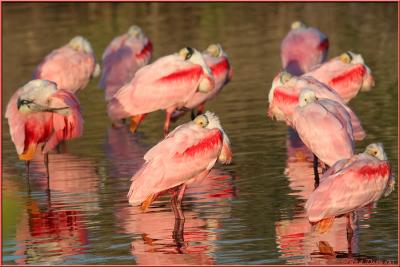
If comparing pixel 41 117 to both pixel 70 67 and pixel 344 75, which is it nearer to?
pixel 70 67

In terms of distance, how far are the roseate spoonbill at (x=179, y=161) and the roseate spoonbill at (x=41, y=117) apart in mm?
2360

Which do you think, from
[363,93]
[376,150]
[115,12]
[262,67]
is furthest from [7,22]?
[376,150]

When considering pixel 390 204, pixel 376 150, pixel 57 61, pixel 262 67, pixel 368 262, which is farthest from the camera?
pixel 262 67

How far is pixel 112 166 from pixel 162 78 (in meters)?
1.49

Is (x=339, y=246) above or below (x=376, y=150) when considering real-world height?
below

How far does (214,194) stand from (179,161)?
167cm

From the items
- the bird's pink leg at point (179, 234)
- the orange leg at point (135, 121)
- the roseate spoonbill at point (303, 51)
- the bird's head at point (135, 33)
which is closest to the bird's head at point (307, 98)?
the bird's pink leg at point (179, 234)

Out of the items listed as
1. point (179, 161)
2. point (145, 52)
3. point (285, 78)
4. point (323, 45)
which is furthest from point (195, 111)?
point (179, 161)

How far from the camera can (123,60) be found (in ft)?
69.3

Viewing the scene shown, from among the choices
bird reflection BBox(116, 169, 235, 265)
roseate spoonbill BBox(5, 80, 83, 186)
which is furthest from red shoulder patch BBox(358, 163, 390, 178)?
roseate spoonbill BBox(5, 80, 83, 186)

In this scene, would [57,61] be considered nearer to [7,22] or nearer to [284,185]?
[284,185]

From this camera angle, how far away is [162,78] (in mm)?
17750

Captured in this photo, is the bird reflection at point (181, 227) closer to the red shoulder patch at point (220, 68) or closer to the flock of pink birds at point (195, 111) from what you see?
the flock of pink birds at point (195, 111)

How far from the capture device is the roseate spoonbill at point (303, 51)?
71.2 feet
